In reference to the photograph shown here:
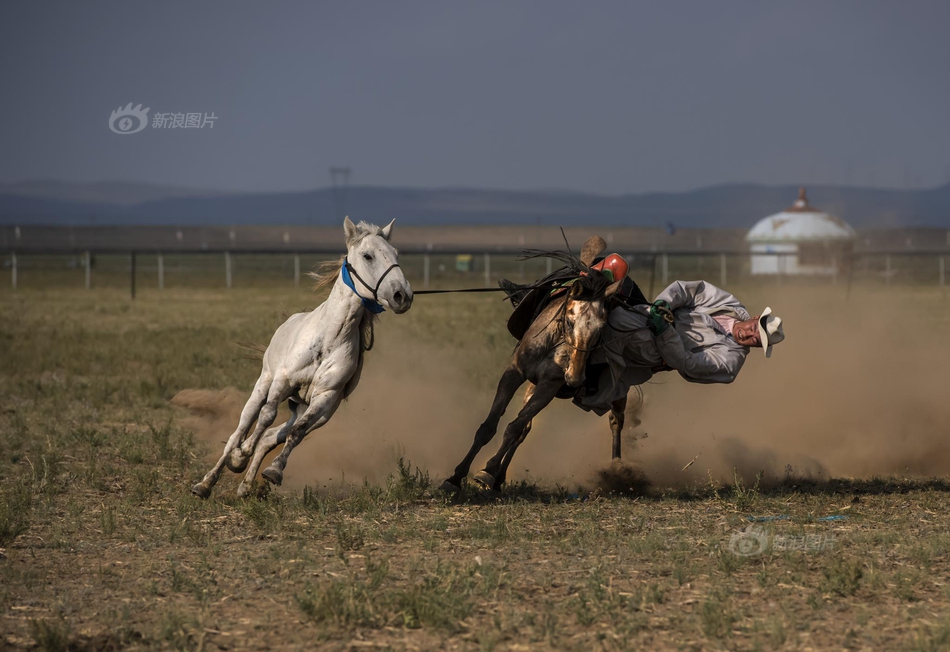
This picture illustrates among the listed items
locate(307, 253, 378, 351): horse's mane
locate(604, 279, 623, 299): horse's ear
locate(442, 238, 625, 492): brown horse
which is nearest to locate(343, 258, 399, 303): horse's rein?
locate(307, 253, 378, 351): horse's mane

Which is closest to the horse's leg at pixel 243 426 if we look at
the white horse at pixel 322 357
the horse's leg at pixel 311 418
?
the white horse at pixel 322 357

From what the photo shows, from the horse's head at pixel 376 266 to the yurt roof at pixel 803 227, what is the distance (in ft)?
167

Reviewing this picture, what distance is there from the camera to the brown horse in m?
7.55

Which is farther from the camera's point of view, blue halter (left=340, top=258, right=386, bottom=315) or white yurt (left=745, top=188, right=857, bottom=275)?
white yurt (left=745, top=188, right=857, bottom=275)

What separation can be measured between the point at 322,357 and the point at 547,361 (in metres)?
1.68

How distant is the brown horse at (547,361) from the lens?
24.8 feet

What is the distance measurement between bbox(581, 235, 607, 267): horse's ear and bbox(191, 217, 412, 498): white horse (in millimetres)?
1613

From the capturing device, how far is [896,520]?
7305mm

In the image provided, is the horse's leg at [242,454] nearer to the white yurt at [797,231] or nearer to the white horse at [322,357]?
the white horse at [322,357]

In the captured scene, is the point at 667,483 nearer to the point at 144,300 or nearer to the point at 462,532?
the point at 462,532

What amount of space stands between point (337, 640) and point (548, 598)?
1.15 m

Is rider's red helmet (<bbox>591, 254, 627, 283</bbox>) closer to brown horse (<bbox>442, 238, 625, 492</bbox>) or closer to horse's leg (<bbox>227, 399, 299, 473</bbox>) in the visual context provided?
brown horse (<bbox>442, 238, 625, 492</bbox>)

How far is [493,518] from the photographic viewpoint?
23.3 feet

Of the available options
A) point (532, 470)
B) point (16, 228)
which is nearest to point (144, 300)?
point (532, 470)
